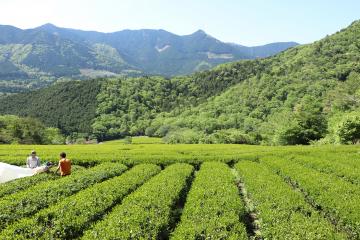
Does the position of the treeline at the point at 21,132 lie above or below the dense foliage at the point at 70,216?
below

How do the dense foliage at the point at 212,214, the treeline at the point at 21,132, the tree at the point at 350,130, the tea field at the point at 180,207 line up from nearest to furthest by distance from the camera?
the dense foliage at the point at 212,214, the tea field at the point at 180,207, the tree at the point at 350,130, the treeline at the point at 21,132

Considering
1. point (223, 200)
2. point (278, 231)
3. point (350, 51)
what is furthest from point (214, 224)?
point (350, 51)

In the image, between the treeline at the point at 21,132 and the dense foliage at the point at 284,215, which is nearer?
the dense foliage at the point at 284,215

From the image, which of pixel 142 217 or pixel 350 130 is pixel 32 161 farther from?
pixel 350 130

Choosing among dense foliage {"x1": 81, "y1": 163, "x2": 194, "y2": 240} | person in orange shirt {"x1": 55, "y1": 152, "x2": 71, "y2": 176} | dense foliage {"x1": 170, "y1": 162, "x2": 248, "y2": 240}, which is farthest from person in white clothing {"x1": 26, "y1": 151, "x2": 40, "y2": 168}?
dense foliage {"x1": 170, "y1": 162, "x2": 248, "y2": 240}

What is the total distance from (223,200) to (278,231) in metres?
5.16

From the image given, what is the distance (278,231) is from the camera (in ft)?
54.1

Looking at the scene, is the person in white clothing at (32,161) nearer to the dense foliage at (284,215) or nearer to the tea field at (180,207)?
the tea field at (180,207)

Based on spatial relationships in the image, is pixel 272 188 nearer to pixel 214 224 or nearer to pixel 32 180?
pixel 214 224

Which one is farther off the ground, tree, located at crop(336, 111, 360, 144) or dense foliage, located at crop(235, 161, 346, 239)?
dense foliage, located at crop(235, 161, 346, 239)

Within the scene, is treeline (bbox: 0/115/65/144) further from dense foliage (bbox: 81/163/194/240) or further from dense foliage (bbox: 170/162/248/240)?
dense foliage (bbox: 170/162/248/240)

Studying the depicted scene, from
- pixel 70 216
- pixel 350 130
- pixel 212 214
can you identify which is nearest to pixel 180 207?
pixel 212 214

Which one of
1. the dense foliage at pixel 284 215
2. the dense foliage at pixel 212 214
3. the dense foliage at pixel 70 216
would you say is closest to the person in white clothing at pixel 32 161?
the dense foliage at pixel 70 216

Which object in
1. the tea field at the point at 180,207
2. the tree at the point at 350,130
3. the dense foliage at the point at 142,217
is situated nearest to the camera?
the dense foliage at the point at 142,217
